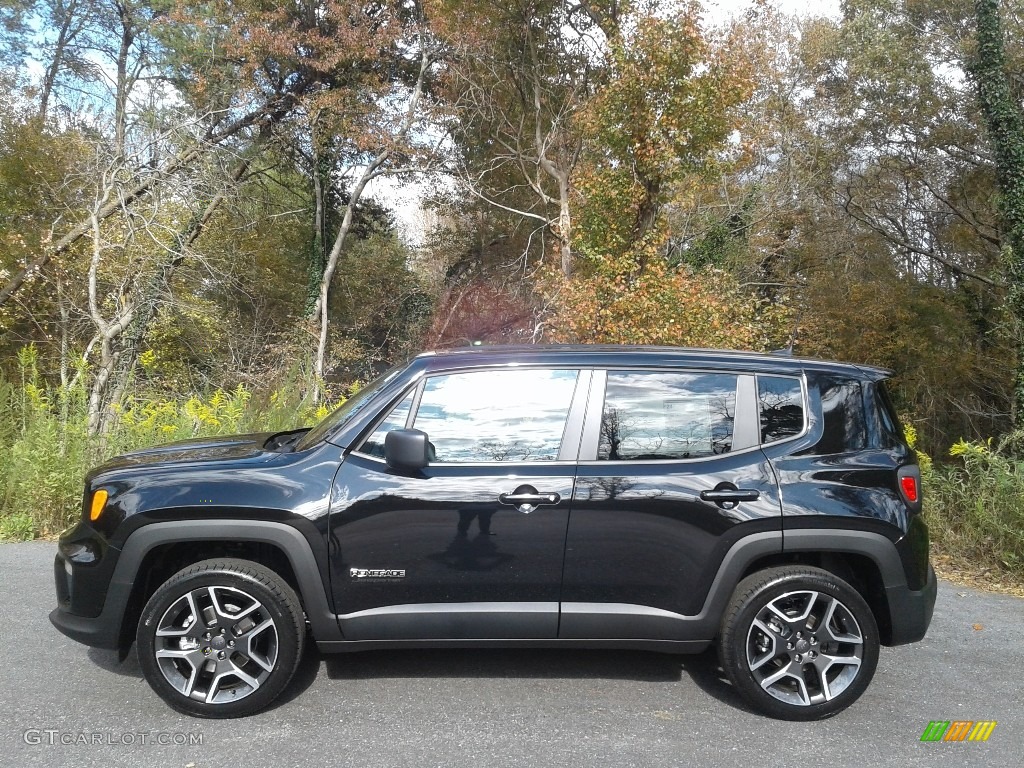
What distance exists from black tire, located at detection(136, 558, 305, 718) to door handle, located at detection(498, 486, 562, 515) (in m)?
1.11

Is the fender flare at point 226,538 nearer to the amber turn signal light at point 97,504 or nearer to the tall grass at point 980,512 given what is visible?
the amber turn signal light at point 97,504

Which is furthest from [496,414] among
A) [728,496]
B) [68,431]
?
[68,431]

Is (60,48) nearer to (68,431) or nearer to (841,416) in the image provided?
(68,431)

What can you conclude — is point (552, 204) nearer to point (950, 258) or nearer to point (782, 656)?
point (950, 258)

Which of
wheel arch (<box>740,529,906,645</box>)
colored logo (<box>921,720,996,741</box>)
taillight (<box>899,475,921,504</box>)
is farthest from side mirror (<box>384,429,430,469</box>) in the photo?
colored logo (<box>921,720,996,741</box>)

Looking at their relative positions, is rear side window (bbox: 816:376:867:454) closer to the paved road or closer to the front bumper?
the paved road

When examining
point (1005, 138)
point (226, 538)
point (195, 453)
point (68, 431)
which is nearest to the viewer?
point (226, 538)

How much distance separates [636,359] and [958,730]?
2283mm

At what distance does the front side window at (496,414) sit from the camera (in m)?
3.61

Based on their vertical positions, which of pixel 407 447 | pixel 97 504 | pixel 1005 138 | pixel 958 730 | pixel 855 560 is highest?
pixel 1005 138

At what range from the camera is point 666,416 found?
3.68 m

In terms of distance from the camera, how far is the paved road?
3184 mm

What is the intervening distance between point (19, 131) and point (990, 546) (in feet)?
73.4

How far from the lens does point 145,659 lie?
11.2ft
